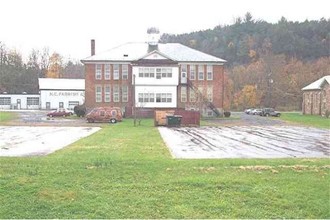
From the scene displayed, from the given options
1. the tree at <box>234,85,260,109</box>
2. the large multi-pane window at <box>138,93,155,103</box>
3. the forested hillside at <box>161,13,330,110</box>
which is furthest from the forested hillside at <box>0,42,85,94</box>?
the large multi-pane window at <box>138,93,155,103</box>

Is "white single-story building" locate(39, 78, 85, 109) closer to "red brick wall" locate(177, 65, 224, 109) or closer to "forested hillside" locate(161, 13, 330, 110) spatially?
"forested hillside" locate(161, 13, 330, 110)

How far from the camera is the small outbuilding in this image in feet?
201

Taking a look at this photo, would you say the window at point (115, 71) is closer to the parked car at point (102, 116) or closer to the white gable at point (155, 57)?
the white gable at point (155, 57)

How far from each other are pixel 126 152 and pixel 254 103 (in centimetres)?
8033

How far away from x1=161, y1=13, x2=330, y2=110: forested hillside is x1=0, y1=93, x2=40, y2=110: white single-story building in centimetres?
3931

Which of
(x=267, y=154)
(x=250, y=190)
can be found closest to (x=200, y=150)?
(x=267, y=154)

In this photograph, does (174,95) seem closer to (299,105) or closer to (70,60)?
(299,105)

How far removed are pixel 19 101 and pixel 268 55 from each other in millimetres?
53585

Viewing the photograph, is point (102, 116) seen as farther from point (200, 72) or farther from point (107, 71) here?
point (200, 72)

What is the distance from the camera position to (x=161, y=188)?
35.4ft

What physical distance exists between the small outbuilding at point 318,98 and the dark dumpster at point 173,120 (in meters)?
27.8

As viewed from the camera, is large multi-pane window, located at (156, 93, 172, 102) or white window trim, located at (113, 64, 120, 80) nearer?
large multi-pane window, located at (156, 93, 172, 102)

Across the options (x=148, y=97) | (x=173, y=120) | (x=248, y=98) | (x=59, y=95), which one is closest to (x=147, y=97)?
(x=148, y=97)

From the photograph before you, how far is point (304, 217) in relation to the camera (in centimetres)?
908
